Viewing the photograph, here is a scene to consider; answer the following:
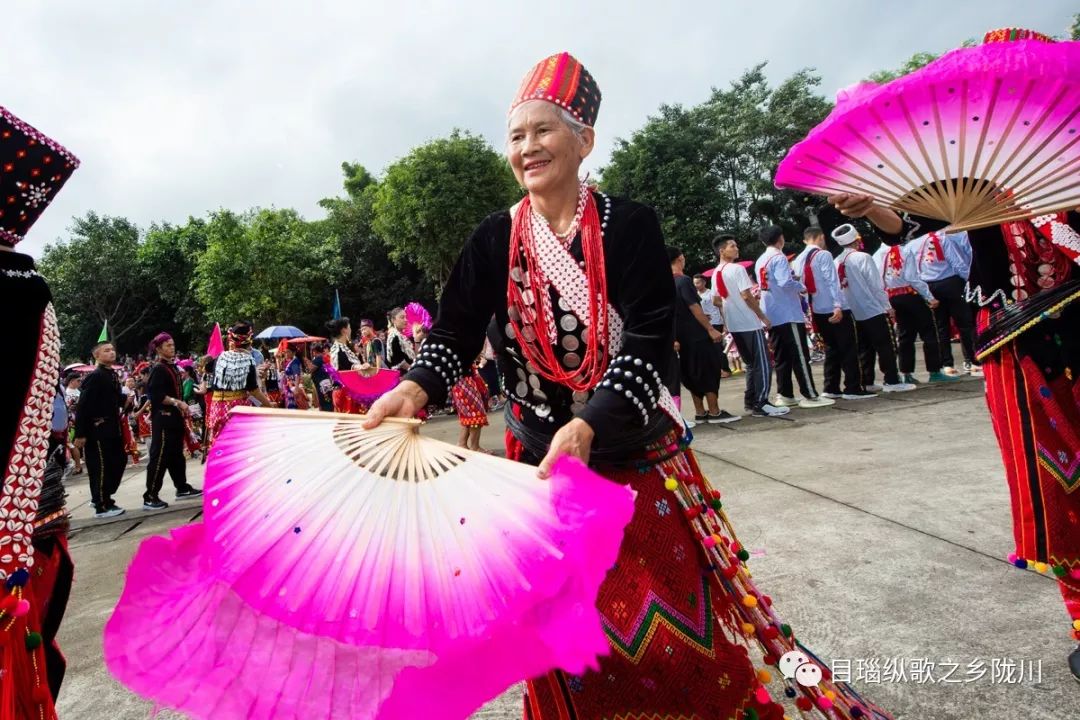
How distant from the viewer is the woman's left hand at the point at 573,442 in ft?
4.28

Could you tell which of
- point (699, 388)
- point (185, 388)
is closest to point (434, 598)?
point (699, 388)

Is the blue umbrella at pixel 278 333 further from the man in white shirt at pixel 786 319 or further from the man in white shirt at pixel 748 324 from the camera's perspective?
the man in white shirt at pixel 786 319

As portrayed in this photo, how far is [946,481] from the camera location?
396cm

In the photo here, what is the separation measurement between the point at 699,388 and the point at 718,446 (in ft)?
4.98

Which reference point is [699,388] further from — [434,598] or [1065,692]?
[434,598]

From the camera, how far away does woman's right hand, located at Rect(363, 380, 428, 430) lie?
1.49 metres

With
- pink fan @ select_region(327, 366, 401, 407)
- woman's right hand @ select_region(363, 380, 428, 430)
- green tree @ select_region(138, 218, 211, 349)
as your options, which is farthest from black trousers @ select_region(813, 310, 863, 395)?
green tree @ select_region(138, 218, 211, 349)

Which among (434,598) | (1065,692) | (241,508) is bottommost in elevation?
(1065,692)

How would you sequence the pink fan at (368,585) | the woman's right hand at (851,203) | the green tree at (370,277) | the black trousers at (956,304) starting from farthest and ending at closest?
the green tree at (370,277) < the black trousers at (956,304) < the woman's right hand at (851,203) < the pink fan at (368,585)

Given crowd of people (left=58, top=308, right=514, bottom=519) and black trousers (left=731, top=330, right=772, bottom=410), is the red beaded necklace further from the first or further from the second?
black trousers (left=731, top=330, right=772, bottom=410)

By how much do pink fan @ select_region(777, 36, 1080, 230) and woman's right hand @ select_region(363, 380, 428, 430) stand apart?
1.25 metres

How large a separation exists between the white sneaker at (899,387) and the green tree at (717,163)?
19.5 meters

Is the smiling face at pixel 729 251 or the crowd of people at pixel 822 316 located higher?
the smiling face at pixel 729 251

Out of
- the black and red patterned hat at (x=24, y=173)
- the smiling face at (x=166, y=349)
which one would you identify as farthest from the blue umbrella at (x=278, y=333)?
the black and red patterned hat at (x=24, y=173)
